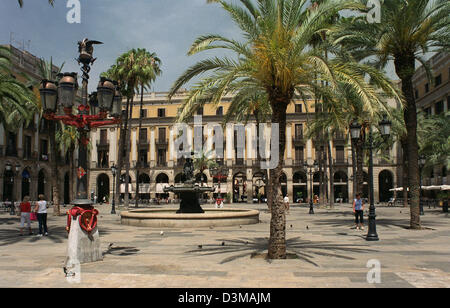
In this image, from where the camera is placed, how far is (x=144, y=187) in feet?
191

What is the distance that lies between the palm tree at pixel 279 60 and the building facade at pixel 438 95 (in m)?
33.4

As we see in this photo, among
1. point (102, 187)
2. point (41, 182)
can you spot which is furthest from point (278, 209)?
point (102, 187)

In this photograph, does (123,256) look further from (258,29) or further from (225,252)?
(258,29)

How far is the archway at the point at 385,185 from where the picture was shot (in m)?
56.6

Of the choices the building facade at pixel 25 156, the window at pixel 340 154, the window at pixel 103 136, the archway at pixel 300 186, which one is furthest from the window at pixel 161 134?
the window at pixel 340 154

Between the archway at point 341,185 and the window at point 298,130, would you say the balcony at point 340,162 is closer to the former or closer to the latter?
the archway at point 341,185

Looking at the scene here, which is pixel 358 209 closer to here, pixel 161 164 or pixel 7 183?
pixel 7 183

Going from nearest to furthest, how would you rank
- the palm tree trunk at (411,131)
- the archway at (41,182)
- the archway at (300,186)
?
the palm tree trunk at (411,131) < the archway at (41,182) < the archway at (300,186)


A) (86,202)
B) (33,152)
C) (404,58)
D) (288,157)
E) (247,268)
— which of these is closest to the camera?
(247,268)

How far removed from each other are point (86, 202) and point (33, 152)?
135 ft

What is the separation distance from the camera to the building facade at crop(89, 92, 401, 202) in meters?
55.6

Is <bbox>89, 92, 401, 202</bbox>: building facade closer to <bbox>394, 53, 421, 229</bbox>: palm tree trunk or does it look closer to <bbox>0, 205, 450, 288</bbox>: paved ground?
<bbox>394, 53, 421, 229</bbox>: palm tree trunk

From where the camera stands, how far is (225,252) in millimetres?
10422

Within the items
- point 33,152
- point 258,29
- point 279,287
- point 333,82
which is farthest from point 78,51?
point 33,152
